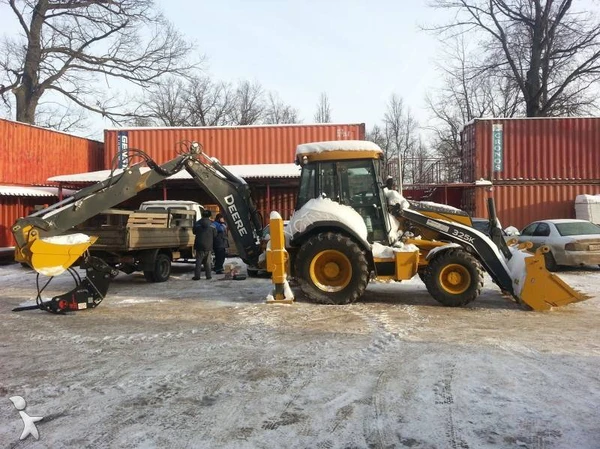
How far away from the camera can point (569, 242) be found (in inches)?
458

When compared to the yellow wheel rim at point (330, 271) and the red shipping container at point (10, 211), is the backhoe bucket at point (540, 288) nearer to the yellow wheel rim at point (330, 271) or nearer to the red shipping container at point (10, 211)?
the yellow wheel rim at point (330, 271)

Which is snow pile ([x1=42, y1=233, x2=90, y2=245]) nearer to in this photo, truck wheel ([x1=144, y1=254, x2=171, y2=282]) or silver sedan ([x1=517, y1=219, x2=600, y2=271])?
truck wheel ([x1=144, y1=254, x2=171, y2=282])

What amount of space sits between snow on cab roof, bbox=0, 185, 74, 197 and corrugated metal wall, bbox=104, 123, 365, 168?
3497 mm

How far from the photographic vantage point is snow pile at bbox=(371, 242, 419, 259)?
25.3 feet

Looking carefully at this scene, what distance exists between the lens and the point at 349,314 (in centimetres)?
720

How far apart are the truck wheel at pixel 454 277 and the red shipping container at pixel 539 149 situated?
1170 centimetres

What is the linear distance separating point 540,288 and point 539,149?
12894 millimetres

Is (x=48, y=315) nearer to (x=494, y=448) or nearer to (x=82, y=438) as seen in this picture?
(x=82, y=438)

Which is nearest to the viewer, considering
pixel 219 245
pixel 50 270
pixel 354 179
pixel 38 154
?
pixel 50 270

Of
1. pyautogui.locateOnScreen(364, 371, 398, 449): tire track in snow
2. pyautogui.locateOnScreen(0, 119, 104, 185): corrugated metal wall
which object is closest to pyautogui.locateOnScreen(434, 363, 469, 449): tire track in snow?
pyautogui.locateOnScreen(364, 371, 398, 449): tire track in snow

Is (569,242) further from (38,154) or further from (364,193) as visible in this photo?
(38,154)

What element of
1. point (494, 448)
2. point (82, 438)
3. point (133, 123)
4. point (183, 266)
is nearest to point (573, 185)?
point (183, 266)

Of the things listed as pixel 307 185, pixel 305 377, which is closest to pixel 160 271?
pixel 307 185

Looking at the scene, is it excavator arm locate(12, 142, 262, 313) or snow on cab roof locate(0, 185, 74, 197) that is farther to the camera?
snow on cab roof locate(0, 185, 74, 197)
